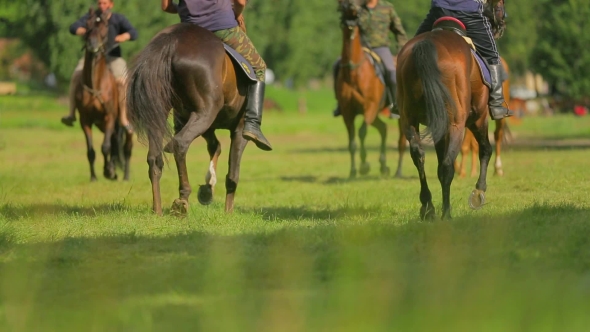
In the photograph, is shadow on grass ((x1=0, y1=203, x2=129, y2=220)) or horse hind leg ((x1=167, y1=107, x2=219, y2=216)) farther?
shadow on grass ((x1=0, y1=203, x2=129, y2=220))

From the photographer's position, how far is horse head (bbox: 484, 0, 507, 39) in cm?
1364

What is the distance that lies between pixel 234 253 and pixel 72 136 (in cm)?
3178

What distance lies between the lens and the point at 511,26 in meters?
73.8

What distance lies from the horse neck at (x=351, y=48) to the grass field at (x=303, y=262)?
4040 mm

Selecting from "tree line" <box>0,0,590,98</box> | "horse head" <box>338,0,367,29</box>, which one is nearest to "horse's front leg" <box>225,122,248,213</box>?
"horse head" <box>338,0,367,29</box>

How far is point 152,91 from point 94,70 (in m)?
8.17

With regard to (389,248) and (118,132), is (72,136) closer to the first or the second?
(118,132)

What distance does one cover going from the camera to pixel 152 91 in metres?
11.2

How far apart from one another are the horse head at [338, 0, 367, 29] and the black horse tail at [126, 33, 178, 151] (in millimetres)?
8389

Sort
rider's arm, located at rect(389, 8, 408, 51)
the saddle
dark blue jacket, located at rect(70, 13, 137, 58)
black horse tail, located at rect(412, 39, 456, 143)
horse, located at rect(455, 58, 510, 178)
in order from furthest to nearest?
rider's arm, located at rect(389, 8, 408, 51)
dark blue jacket, located at rect(70, 13, 137, 58)
horse, located at rect(455, 58, 510, 178)
the saddle
black horse tail, located at rect(412, 39, 456, 143)

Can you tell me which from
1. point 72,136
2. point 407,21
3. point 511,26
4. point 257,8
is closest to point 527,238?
point 72,136

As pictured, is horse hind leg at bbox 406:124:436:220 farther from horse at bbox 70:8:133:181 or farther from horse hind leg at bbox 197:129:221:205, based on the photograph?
horse at bbox 70:8:133:181

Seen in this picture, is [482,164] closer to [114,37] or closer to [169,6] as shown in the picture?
[169,6]

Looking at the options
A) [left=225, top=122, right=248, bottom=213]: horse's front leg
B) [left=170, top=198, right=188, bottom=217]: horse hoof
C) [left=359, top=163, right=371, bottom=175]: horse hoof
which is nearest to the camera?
[left=170, top=198, right=188, bottom=217]: horse hoof
